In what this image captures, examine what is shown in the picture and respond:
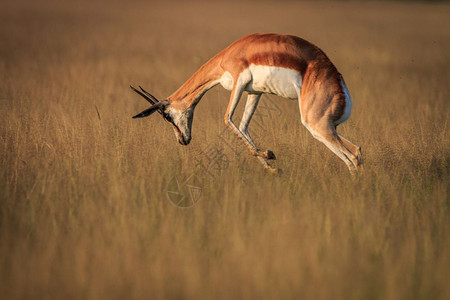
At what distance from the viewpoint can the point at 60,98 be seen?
980 cm

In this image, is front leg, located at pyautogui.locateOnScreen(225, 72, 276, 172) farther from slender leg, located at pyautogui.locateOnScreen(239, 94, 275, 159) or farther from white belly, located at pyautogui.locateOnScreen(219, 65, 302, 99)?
slender leg, located at pyautogui.locateOnScreen(239, 94, 275, 159)

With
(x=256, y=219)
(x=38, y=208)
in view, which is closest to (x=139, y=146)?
(x=38, y=208)

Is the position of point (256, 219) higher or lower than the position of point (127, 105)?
lower

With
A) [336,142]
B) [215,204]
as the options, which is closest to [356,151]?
[336,142]

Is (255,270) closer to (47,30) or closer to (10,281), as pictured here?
(10,281)

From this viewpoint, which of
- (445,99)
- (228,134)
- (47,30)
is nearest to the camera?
(228,134)

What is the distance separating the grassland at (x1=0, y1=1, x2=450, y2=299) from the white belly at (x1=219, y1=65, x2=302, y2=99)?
826 mm

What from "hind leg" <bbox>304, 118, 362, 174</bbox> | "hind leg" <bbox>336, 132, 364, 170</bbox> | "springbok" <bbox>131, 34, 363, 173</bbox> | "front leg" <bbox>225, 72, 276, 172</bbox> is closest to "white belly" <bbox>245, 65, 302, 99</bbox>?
"springbok" <bbox>131, 34, 363, 173</bbox>

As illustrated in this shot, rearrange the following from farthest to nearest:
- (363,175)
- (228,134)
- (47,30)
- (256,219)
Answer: (47,30) → (228,134) → (363,175) → (256,219)

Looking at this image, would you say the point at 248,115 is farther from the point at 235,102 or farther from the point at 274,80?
the point at 274,80

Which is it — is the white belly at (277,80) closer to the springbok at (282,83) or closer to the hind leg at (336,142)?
the springbok at (282,83)

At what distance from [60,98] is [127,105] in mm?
1087

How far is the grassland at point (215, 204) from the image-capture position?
12.9 feet

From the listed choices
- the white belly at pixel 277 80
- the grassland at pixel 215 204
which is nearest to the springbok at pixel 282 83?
the white belly at pixel 277 80
